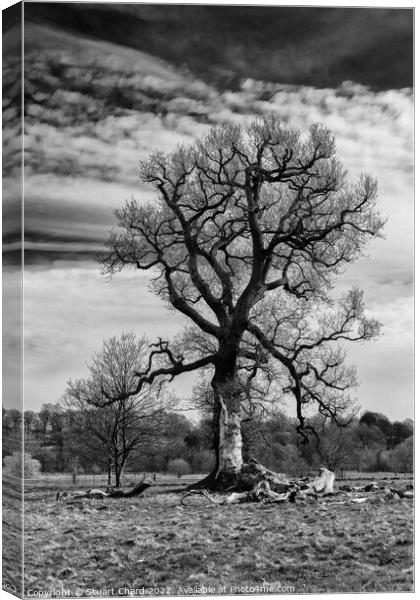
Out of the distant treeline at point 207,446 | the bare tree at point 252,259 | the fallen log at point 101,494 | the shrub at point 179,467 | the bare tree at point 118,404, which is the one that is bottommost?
the fallen log at point 101,494

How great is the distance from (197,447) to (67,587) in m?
2.33

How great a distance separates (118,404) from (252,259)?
250 centimetres

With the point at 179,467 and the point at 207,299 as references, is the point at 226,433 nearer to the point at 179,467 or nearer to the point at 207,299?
the point at 179,467

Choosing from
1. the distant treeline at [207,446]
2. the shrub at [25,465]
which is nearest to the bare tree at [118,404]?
the distant treeline at [207,446]

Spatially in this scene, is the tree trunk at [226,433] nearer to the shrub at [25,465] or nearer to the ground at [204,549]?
the ground at [204,549]

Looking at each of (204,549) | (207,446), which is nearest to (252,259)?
(207,446)

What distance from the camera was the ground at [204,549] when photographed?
12836 mm

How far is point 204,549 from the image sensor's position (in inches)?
513

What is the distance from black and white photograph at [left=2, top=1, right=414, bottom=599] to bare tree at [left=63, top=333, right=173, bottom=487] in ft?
0.09

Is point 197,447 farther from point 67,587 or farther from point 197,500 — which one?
point 67,587

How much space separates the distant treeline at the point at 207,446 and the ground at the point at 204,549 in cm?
48

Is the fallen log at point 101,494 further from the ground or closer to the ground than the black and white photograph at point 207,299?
closer to the ground

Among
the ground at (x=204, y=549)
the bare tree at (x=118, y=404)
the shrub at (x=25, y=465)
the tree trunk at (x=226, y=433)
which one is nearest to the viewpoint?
the ground at (x=204, y=549)

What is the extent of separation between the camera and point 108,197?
1341 cm
